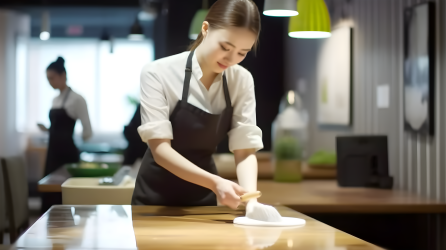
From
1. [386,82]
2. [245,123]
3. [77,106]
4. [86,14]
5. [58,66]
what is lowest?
[245,123]

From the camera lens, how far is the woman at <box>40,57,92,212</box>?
3736mm

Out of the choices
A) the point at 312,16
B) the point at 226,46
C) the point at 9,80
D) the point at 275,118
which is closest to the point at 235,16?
the point at 226,46

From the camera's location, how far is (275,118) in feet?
12.7

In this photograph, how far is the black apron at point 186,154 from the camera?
5.97 ft

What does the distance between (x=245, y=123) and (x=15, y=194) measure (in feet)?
4.82

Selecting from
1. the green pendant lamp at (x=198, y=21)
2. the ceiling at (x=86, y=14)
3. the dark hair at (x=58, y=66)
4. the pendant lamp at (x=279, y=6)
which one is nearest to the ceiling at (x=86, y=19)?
the ceiling at (x=86, y=14)

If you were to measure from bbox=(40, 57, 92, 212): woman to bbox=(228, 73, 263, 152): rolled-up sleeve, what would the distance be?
6.86ft

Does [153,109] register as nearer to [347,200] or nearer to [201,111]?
[201,111]

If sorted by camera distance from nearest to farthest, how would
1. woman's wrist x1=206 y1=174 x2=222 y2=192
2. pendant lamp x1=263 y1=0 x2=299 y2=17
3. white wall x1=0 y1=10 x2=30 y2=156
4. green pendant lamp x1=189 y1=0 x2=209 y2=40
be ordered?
woman's wrist x1=206 y1=174 x2=222 y2=192 → pendant lamp x1=263 y1=0 x2=299 y2=17 → green pendant lamp x1=189 y1=0 x2=209 y2=40 → white wall x1=0 y1=10 x2=30 y2=156

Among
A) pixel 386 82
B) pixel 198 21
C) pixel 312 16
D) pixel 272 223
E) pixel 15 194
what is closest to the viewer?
pixel 272 223

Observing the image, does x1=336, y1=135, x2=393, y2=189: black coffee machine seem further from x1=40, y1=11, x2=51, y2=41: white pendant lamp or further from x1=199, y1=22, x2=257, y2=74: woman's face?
x1=40, y1=11, x2=51, y2=41: white pendant lamp

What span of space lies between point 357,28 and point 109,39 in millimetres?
1662

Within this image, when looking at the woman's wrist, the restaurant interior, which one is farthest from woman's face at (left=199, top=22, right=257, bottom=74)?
the woman's wrist

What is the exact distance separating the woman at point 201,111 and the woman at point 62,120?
1932 mm
